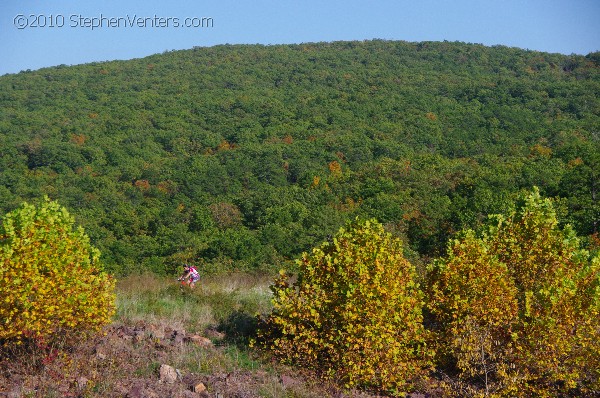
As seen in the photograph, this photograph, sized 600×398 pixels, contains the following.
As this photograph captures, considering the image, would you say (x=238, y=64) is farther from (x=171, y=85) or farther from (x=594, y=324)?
(x=594, y=324)

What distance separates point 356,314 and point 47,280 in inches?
138

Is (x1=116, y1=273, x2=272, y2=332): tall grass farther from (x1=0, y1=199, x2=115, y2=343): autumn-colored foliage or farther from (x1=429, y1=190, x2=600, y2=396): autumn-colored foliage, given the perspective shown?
(x1=429, y1=190, x2=600, y2=396): autumn-colored foliage

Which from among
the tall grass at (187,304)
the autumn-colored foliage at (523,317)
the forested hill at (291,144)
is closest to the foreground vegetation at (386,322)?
the autumn-colored foliage at (523,317)

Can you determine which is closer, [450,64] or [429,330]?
[429,330]

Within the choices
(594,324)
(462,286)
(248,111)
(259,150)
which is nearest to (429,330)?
(462,286)

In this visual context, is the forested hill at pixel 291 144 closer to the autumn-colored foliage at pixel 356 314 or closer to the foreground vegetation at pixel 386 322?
the foreground vegetation at pixel 386 322

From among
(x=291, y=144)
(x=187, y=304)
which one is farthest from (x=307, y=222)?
(x=291, y=144)

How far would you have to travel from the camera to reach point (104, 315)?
25.6 ft

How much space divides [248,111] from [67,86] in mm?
26049

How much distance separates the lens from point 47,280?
718cm

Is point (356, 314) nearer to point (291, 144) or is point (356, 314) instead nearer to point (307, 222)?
point (307, 222)

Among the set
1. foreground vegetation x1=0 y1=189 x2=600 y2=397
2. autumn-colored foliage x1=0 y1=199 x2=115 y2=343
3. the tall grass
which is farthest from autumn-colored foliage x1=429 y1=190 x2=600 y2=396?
autumn-colored foliage x1=0 y1=199 x2=115 y2=343

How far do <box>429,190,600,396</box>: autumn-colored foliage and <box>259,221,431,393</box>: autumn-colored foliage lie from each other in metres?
0.48

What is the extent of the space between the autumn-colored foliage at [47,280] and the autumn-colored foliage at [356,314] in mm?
2259
